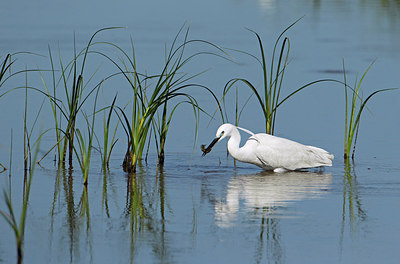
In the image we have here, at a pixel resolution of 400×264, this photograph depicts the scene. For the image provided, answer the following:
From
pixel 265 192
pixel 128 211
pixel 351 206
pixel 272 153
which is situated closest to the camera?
pixel 128 211

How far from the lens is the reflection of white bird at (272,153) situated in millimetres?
8156

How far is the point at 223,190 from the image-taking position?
7121 millimetres

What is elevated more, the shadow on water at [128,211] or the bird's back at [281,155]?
the bird's back at [281,155]

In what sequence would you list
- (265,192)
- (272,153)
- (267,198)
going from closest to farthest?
(267,198)
(265,192)
(272,153)

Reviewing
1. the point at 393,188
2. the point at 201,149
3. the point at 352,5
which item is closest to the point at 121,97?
the point at 201,149

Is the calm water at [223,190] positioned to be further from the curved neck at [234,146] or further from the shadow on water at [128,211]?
the curved neck at [234,146]

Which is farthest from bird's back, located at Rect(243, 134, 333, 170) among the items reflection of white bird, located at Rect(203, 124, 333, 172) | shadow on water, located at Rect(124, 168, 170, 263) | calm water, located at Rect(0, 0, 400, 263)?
shadow on water, located at Rect(124, 168, 170, 263)

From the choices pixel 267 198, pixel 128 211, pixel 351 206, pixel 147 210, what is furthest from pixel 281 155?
pixel 128 211

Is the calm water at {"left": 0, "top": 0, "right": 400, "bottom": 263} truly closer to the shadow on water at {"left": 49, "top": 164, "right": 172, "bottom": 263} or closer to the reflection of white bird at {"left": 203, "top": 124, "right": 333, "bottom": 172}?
the shadow on water at {"left": 49, "top": 164, "right": 172, "bottom": 263}

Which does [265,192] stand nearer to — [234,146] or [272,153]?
[272,153]

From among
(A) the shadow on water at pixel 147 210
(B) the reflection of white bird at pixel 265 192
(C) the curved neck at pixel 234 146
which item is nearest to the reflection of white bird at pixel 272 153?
(C) the curved neck at pixel 234 146

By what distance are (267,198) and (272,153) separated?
1375 millimetres

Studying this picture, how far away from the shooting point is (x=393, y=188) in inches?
284

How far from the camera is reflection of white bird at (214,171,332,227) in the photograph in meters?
6.29
